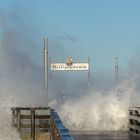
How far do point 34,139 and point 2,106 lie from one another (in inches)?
641

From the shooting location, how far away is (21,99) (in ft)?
127

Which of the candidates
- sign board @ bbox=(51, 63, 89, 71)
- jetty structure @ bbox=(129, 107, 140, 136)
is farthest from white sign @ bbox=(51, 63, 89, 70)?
jetty structure @ bbox=(129, 107, 140, 136)

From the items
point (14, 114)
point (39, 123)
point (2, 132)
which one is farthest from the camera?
point (14, 114)

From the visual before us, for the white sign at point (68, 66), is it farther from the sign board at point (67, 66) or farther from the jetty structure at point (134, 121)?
the jetty structure at point (134, 121)

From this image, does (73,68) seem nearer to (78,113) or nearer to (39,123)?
(78,113)

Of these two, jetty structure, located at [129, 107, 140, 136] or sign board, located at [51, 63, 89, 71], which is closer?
jetty structure, located at [129, 107, 140, 136]

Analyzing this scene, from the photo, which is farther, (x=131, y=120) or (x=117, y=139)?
(x=131, y=120)

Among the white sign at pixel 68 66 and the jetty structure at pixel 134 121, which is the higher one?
the white sign at pixel 68 66

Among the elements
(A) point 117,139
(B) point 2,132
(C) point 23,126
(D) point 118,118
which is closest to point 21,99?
(D) point 118,118

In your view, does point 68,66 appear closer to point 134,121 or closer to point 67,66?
point 67,66

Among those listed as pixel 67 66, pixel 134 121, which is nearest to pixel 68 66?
pixel 67 66

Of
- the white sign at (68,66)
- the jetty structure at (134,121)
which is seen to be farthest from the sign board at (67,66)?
the jetty structure at (134,121)

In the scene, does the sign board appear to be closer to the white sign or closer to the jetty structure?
the white sign

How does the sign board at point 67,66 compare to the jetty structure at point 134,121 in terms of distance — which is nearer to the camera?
the jetty structure at point 134,121
